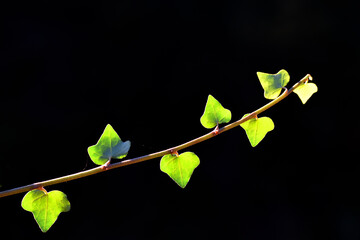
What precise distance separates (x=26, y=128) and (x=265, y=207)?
0.67 m

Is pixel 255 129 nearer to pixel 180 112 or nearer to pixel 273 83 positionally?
pixel 273 83

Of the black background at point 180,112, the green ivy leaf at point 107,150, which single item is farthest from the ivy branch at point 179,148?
the black background at point 180,112

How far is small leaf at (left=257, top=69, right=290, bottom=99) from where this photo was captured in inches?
9.1

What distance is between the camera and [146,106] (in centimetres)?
113

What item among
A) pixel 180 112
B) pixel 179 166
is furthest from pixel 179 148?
pixel 180 112

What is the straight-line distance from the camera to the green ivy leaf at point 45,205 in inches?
8.2

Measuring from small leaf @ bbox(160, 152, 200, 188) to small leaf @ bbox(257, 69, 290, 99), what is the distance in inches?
2.1

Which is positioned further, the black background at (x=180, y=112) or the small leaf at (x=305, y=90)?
the black background at (x=180, y=112)

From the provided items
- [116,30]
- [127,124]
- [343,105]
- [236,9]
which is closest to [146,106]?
[127,124]

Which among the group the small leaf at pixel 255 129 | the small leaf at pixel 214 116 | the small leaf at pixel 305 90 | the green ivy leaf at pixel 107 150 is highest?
the green ivy leaf at pixel 107 150

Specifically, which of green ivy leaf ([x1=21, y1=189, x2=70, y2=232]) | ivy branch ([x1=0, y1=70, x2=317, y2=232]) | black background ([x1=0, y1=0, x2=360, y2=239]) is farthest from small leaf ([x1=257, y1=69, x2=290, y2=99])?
black background ([x1=0, y1=0, x2=360, y2=239])

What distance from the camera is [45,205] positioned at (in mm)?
211

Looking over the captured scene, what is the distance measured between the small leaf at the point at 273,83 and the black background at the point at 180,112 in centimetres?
86

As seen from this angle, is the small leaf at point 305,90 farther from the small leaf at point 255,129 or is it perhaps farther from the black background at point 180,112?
A: the black background at point 180,112
